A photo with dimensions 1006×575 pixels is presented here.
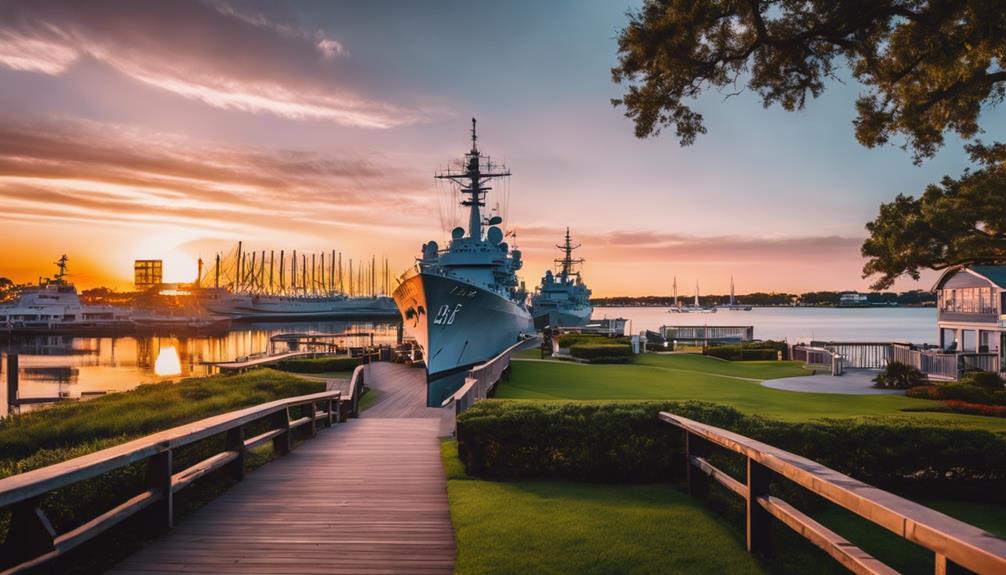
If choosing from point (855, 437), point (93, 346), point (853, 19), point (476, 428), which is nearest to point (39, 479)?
point (476, 428)

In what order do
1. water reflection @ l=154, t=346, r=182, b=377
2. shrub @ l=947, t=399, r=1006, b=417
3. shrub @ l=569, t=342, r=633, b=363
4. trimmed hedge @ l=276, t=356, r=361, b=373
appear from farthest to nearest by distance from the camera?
water reflection @ l=154, t=346, r=182, b=377 → shrub @ l=569, t=342, r=633, b=363 → trimmed hedge @ l=276, t=356, r=361, b=373 → shrub @ l=947, t=399, r=1006, b=417

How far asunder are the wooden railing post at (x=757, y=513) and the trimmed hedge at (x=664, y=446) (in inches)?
93.7

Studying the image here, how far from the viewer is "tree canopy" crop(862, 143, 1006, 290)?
15007mm

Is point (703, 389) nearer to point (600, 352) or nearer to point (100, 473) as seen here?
point (600, 352)

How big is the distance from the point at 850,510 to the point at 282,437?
822 cm

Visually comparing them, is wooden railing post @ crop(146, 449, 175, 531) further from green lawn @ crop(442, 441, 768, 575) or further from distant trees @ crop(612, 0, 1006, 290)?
distant trees @ crop(612, 0, 1006, 290)

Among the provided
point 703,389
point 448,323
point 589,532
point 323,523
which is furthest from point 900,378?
point 323,523

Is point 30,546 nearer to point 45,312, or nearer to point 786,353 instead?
point 786,353

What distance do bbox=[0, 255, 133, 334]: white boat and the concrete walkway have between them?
109465 millimetres

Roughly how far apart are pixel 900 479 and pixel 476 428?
17.7 ft

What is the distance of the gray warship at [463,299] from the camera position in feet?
87.4

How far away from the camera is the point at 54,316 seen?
110688 mm

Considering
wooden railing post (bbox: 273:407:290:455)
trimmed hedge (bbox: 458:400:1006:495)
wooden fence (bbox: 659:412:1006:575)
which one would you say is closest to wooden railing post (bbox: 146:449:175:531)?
trimmed hedge (bbox: 458:400:1006:495)

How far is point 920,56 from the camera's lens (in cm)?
1038
